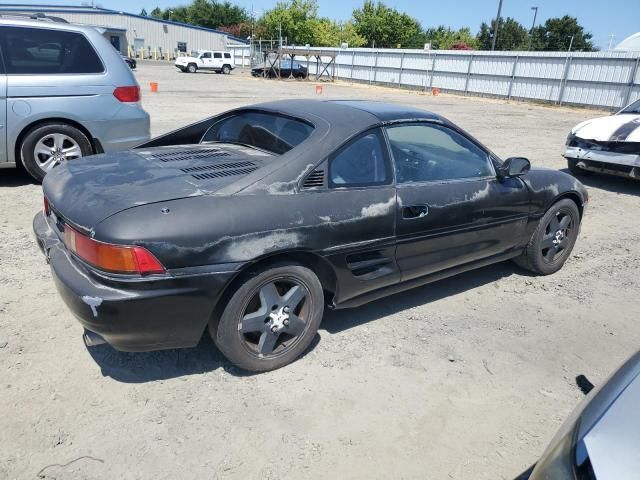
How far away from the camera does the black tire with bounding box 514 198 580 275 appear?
14.7ft

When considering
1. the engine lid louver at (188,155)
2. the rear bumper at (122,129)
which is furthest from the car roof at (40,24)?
the engine lid louver at (188,155)

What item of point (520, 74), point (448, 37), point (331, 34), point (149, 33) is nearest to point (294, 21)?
point (331, 34)

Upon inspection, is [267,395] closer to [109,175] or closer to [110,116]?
[109,175]

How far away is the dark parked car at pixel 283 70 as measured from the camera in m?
38.6

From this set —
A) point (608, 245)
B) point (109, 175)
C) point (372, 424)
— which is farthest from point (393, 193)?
point (608, 245)

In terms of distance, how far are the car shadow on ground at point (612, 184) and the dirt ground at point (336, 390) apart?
4.52 metres

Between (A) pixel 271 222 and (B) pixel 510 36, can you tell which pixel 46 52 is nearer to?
(A) pixel 271 222

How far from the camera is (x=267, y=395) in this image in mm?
2900

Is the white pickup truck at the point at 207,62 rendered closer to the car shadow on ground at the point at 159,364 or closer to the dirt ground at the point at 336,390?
the dirt ground at the point at 336,390

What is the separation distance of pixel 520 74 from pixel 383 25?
1699 inches

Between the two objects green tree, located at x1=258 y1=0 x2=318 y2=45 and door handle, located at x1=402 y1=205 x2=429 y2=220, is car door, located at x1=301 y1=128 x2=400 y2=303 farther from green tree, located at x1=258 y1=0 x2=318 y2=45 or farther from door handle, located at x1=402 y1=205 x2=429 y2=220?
green tree, located at x1=258 y1=0 x2=318 y2=45

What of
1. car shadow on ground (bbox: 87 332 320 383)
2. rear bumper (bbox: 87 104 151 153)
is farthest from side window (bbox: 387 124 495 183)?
rear bumper (bbox: 87 104 151 153)

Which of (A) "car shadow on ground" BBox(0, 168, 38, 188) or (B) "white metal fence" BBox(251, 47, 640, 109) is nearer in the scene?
(A) "car shadow on ground" BBox(0, 168, 38, 188)

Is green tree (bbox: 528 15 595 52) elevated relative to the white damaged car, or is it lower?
elevated
